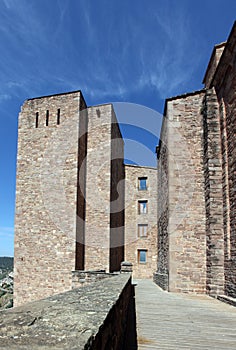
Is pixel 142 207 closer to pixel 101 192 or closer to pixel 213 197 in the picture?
pixel 101 192

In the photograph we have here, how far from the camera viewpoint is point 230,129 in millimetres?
8656

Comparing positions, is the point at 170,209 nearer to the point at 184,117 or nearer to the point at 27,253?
the point at 184,117

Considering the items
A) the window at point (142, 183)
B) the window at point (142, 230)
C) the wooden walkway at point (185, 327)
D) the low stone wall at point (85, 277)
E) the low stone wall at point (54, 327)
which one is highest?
the window at point (142, 183)

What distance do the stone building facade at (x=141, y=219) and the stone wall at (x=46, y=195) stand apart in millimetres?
6583

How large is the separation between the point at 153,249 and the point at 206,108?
12014 millimetres

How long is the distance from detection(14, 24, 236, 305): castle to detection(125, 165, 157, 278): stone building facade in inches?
2.7

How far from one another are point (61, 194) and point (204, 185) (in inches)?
294

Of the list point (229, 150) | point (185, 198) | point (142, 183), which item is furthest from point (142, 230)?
point (229, 150)

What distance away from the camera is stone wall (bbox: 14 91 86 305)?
1421 centimetres

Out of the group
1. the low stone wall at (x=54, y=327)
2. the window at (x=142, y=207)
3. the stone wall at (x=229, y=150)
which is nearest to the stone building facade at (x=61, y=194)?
the window at (x=142, y=207)

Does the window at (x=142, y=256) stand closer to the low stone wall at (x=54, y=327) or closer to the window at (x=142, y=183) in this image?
the window at (x=142, y=183)

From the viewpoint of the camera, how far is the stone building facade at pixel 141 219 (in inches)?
776

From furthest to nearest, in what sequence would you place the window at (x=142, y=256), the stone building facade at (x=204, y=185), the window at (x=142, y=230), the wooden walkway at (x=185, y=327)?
the window at (x=142, y=230), the window at (x=142, y=256), the stone building facade at (x=204, y=185), the wooden walkway at (x=185, y=327)

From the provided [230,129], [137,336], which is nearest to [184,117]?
[230,129]
